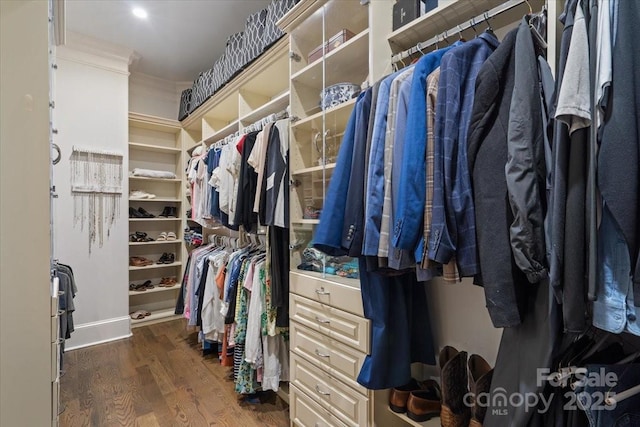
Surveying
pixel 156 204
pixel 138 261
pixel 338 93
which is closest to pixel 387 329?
pixel 338 93

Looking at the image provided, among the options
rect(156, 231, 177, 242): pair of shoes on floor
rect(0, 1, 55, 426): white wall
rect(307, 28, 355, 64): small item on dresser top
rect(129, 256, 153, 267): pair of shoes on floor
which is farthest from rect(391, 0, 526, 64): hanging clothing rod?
rect(129, 256, 153, 267): pair of shoes on floor

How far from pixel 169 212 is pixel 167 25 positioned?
207 cm

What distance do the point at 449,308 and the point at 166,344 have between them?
2765 millimetres

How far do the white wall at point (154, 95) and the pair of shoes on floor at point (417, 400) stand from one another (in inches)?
161

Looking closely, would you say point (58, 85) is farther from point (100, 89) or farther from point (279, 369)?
point (279, 369)

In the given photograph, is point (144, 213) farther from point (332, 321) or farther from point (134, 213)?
point (332, 321)

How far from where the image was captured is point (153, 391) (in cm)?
211

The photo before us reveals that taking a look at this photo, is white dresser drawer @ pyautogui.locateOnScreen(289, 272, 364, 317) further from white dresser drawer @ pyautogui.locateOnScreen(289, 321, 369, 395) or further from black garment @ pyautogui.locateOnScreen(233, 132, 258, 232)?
black garment @ pyautogui.locateOnScreen(233, 132, 258, 232)

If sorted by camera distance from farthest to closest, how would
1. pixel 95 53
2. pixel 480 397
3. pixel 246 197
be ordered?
pixel 95 53, pixel 246 197, pixel 480 397

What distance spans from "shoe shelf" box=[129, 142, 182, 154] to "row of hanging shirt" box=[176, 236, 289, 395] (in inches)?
69.5

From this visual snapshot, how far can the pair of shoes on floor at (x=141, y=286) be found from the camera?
11.3 feet

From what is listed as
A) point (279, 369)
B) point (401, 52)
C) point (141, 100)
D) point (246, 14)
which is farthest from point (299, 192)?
point (141, 100)

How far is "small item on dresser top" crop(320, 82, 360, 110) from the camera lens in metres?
1.48

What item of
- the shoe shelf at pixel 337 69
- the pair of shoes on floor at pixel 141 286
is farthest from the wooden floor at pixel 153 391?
the shoe shelf at pixel 337 69
